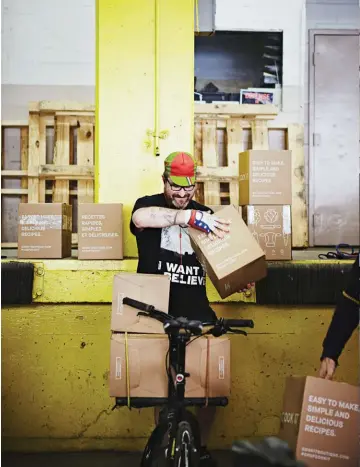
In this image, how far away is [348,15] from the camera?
19.0ft

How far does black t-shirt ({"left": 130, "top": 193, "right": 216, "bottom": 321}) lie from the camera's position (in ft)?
8.69

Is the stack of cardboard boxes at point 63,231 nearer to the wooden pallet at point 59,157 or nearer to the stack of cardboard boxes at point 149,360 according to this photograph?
the stack of cardboard boxes at point 149,360

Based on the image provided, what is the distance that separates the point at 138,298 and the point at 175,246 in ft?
1.41

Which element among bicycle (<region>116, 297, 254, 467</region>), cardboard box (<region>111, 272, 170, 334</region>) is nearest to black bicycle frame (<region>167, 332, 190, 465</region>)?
bicycle (<region>116, 297, 254, 467</region>)

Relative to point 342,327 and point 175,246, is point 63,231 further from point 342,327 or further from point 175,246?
point 342,327

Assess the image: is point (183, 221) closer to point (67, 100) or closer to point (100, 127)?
point (100, 127)

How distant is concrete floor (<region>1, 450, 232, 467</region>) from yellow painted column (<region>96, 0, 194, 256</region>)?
3.83 feet

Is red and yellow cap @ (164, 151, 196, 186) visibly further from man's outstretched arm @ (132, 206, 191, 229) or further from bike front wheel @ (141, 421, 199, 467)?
bike front wheel @ (141, 421, 199, 467)

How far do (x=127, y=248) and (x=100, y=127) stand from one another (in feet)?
2.43

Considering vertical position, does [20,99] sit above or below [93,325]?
above

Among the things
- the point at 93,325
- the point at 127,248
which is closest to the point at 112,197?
the point at 127,248

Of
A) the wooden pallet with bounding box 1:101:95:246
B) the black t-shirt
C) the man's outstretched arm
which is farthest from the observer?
the wooden pallet with bounding box 1:101:95:246

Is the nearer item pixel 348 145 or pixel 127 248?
pixel 127 248

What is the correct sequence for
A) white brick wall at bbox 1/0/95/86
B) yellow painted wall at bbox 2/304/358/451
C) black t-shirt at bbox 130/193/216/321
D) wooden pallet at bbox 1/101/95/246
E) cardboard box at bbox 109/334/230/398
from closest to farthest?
cardboard box at bbox 109/334/230/398 < black t-shirt at bbox 130/193/216/321 < yellow painted wall at bbox 2/304/358/451 < wooden pallet at bbox 1/101/95/246 < white brick wall at bbox 1/0/95/86
